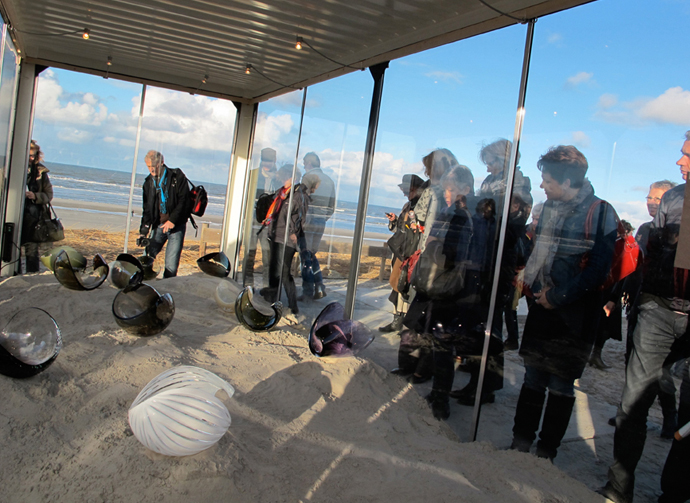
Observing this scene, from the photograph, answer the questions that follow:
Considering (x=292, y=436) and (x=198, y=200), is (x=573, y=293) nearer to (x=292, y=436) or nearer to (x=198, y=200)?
(x=292, y=436)

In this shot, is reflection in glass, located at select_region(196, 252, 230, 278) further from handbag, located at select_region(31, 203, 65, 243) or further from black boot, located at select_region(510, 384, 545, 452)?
black boot, located at select_region(510, 384, 545, 452)

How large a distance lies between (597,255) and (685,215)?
0.48 meters

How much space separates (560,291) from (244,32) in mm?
3800

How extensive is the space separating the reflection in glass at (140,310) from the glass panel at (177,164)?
3.61 metres

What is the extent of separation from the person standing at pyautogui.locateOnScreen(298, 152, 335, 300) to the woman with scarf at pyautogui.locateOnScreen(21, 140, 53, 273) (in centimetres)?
410

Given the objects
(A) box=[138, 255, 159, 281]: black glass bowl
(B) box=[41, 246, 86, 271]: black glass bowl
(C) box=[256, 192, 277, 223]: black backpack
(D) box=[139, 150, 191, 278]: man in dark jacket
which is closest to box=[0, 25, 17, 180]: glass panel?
(B) box=[41, 246, 86, 271]: black glass bowl

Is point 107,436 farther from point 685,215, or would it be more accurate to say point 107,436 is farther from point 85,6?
point 85,6

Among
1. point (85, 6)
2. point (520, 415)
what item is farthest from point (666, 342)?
point (85, 6)

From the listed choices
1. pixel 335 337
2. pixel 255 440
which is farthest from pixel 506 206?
pixel 255 440

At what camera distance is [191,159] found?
8133mm

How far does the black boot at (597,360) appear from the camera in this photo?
274 centimetres

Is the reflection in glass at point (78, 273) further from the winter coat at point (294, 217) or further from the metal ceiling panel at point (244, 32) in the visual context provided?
the metal ceiling panel at point (244, 32)

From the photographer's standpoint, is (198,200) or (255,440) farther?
(198,200)

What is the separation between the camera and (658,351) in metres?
2.49
